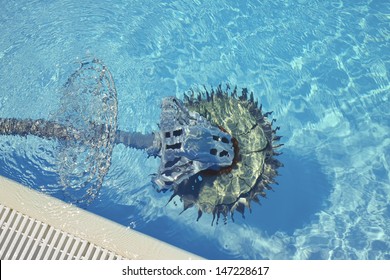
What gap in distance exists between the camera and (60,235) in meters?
5.36

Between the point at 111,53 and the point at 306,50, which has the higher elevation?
the point at 111,53

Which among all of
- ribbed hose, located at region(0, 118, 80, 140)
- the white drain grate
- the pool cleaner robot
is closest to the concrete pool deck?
the white drain grate

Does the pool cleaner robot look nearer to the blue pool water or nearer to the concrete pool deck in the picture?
the blue pool water

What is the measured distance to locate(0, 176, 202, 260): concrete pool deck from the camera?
5176 millimetres

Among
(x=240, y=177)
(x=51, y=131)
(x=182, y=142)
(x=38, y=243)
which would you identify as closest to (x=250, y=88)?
(x=240, y=177)

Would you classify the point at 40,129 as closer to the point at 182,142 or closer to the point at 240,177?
the point at 182,142

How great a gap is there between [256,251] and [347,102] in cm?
261

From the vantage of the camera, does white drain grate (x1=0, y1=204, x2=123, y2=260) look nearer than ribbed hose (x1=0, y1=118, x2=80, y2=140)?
Yes

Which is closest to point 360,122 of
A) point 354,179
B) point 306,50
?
point 354,179

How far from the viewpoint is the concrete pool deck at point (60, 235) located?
518 centimetres

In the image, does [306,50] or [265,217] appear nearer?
[265,217]

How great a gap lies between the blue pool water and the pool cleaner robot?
28 cm

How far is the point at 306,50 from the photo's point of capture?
7.02m
